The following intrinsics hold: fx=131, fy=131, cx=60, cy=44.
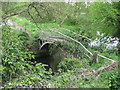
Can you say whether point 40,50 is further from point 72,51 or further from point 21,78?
point 21,78

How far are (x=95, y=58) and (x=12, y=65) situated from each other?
2252mm

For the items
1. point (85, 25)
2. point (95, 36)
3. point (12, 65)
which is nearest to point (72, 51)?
point (95, 36)

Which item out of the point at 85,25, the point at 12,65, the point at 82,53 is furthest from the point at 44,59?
the point at 12,65

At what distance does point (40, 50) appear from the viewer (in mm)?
5090

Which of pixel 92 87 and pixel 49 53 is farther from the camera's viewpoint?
pixel 49 53

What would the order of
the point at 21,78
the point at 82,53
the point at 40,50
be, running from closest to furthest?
the point at 21,78 < the point at 82,53 < the point at 40,50

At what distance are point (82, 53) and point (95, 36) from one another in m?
1.06

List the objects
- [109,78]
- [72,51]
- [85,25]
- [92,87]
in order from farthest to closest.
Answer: [85,25] < [72,51] < [109,78] < [92,87]

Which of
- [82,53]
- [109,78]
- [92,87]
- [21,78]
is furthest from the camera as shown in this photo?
[82,53]

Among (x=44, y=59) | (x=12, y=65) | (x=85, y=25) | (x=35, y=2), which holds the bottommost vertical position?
(x=44, y=59)

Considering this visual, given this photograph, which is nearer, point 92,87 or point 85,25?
point 92,87

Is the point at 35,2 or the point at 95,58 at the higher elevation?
the point at 35,2

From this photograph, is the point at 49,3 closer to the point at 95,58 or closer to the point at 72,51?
the point at 95,58

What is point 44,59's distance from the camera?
4.88 meters
